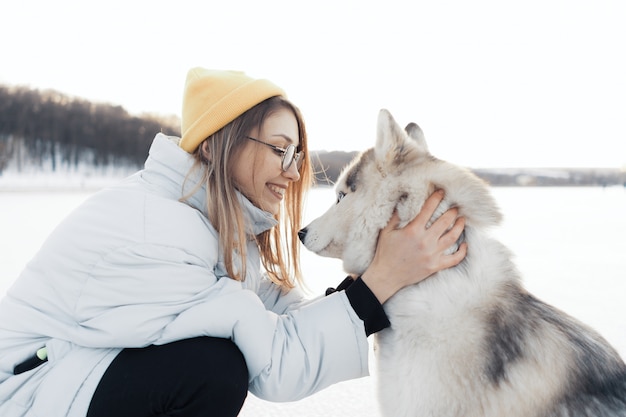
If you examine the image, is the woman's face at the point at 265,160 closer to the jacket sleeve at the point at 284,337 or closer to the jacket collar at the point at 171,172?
the jacket collar at the point at 171,172

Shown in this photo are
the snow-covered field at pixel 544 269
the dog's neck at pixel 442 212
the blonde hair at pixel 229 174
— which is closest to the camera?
the dog's neck at pixel 442 212

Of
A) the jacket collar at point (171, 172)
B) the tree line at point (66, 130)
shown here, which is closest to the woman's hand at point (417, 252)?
the jacket collar at point (171, 172)

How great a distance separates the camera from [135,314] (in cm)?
Answer: 146

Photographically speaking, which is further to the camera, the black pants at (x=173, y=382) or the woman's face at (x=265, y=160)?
the woman's face at (x=265, y=160)

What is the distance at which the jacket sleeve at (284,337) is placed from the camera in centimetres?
151

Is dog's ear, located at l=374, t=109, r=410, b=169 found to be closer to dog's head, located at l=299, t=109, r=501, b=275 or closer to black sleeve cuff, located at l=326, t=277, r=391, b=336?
dog's head, located at l=299, t=109, r=501, b=275

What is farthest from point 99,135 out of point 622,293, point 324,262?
point 622,293

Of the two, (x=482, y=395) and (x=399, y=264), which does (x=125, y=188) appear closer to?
(x=399, y=264)

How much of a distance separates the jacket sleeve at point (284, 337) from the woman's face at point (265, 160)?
0.43 m

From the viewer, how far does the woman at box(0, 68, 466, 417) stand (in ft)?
4.72

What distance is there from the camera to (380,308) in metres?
1.59

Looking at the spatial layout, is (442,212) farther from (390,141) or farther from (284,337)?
(284,337)

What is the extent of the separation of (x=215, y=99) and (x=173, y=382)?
0.97 metres

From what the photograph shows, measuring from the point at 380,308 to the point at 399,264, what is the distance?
0.16 meters
